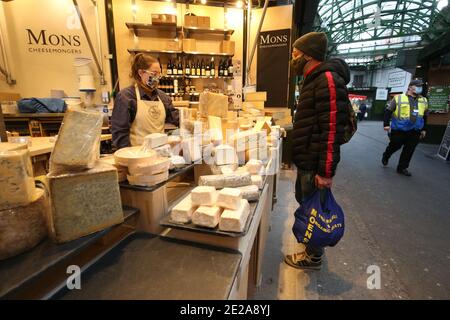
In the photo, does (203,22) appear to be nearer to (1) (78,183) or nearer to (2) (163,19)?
(2) (163,19)

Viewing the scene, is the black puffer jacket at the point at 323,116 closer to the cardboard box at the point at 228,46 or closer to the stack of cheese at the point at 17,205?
the stack of cheese at the point at 17,205

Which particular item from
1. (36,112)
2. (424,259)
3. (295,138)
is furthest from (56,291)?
(36,112)

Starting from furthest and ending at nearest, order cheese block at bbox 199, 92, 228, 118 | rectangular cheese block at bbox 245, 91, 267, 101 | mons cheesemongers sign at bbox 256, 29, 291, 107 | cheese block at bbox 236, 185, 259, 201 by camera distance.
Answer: mons cheesemongers sign at bbox 256, 29, 291, 107 → rectangular cheese block at bbox 245, 91, 267, 101 → cheese block at bbox 199, 92, 228, 118 → cheese block at bbox 236, 185, 259, 201

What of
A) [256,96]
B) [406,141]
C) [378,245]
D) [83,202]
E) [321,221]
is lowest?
[378,245]

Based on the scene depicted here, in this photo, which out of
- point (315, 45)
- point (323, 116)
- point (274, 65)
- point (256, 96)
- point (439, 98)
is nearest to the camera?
point (323, 116)

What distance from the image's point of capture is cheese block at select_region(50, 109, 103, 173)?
2.57ft

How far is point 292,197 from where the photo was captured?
3508 millimetres

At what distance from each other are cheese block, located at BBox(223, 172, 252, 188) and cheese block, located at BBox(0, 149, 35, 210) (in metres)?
0.80

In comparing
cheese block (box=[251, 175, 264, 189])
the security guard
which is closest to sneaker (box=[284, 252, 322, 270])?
cheese block (box=[251, 175, 264, 189])

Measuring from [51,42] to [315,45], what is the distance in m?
4.71

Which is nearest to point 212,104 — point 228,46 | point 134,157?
point 134,157

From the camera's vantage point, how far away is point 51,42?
4246 millimetres

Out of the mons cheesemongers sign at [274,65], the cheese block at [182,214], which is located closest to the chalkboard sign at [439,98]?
the mons cheesemongers sign at [274,65]

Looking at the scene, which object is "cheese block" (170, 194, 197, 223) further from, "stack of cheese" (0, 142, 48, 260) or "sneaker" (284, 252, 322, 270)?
"sneaker" (284, 252, 322, 270)
